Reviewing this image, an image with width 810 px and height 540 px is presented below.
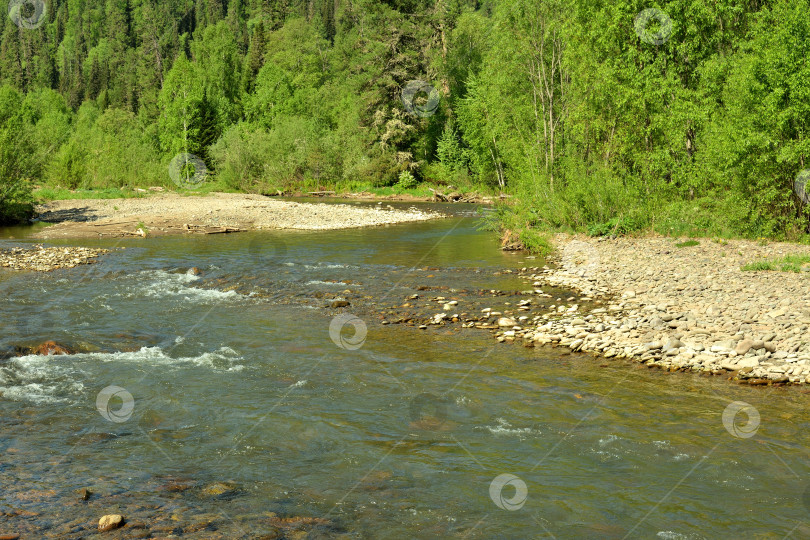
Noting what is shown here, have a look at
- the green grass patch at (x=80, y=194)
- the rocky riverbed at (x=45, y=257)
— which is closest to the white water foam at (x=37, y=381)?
the rocky riverbed at (x=45, y=257)

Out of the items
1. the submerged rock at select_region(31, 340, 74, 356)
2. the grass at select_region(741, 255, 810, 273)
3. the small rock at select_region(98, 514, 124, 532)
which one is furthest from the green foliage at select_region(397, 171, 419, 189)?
the small rock at select_region(98, 514, 124, 532)

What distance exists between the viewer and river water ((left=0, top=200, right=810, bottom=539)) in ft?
22.6

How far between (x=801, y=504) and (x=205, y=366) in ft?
31.3

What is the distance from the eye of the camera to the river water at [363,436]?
6879 millimetres

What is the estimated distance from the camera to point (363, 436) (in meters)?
9.05

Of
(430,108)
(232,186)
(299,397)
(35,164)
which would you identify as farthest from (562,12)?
(232,186)

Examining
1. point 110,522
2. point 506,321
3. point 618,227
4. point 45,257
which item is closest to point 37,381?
point 110,522

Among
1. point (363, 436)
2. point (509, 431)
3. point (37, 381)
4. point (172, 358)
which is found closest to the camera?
point (363, 436)

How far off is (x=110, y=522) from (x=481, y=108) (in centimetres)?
5135

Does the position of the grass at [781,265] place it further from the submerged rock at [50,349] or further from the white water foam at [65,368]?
the submerged rock at [50,349]

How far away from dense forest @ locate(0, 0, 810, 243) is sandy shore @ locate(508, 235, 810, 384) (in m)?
4.83

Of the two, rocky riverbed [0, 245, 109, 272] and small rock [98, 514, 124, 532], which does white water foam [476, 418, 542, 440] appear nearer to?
small rock [98, 514, 124, 532]

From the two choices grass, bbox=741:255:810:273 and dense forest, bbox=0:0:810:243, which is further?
dense forest, bbox=0:0:810:243

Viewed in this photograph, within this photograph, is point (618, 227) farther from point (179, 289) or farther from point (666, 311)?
point (179, 289)
